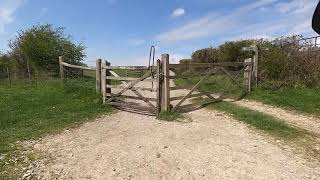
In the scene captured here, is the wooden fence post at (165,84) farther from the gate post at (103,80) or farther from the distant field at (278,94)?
the gate post at (103,80)

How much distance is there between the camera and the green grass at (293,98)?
12172mm

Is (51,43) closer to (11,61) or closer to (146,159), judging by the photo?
(11,61)

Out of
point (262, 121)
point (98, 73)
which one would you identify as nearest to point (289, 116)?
point (262, 121)

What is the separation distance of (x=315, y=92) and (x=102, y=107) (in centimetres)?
823

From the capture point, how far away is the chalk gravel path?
620 cm

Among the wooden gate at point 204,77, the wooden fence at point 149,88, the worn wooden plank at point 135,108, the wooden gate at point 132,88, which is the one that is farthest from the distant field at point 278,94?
the worn wooden plank at point 135,108

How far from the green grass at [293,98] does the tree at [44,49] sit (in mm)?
18571

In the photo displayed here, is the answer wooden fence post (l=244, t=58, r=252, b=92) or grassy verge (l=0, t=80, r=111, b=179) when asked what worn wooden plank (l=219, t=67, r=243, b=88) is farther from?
grassy verge (l=0, t=80, r=111, b=179)

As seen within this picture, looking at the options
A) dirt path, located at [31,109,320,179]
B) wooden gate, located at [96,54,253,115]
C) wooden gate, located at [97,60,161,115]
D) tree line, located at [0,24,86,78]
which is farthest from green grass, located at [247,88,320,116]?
tree line, located at [0,24,86,78]

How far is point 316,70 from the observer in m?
15.9

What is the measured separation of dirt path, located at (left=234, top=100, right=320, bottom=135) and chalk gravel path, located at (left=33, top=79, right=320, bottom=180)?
1.65 meters

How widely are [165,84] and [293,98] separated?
534cm

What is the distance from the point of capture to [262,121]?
32.6 feet

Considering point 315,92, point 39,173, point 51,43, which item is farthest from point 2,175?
point 51,43
